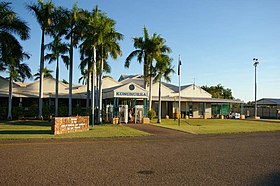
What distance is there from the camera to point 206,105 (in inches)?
1817

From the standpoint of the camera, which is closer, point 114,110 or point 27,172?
point 27,172

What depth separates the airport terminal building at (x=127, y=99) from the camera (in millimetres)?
30859

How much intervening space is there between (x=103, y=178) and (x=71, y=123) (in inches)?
527

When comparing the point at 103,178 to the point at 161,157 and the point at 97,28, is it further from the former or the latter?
the point at 97,28

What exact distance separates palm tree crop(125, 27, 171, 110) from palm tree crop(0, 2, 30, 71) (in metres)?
12.3

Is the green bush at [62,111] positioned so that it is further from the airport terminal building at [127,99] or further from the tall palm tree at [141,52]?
the tall palm tree at [141,52]

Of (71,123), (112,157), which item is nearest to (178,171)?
(112,157)

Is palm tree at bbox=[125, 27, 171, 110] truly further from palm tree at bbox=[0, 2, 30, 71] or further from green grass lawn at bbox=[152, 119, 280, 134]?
palm tree at bbox=[0, 2, 30, 71]

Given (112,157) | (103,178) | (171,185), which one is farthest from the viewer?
(112,157)

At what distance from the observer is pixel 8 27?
86.9 feet

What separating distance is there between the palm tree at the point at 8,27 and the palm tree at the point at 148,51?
12.3 meters

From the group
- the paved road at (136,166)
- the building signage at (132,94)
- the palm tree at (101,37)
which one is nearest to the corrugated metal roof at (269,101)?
the building signage at (132,94)

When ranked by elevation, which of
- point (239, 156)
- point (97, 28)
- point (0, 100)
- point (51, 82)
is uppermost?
point (97, 28)

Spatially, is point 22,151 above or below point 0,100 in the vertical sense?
below
